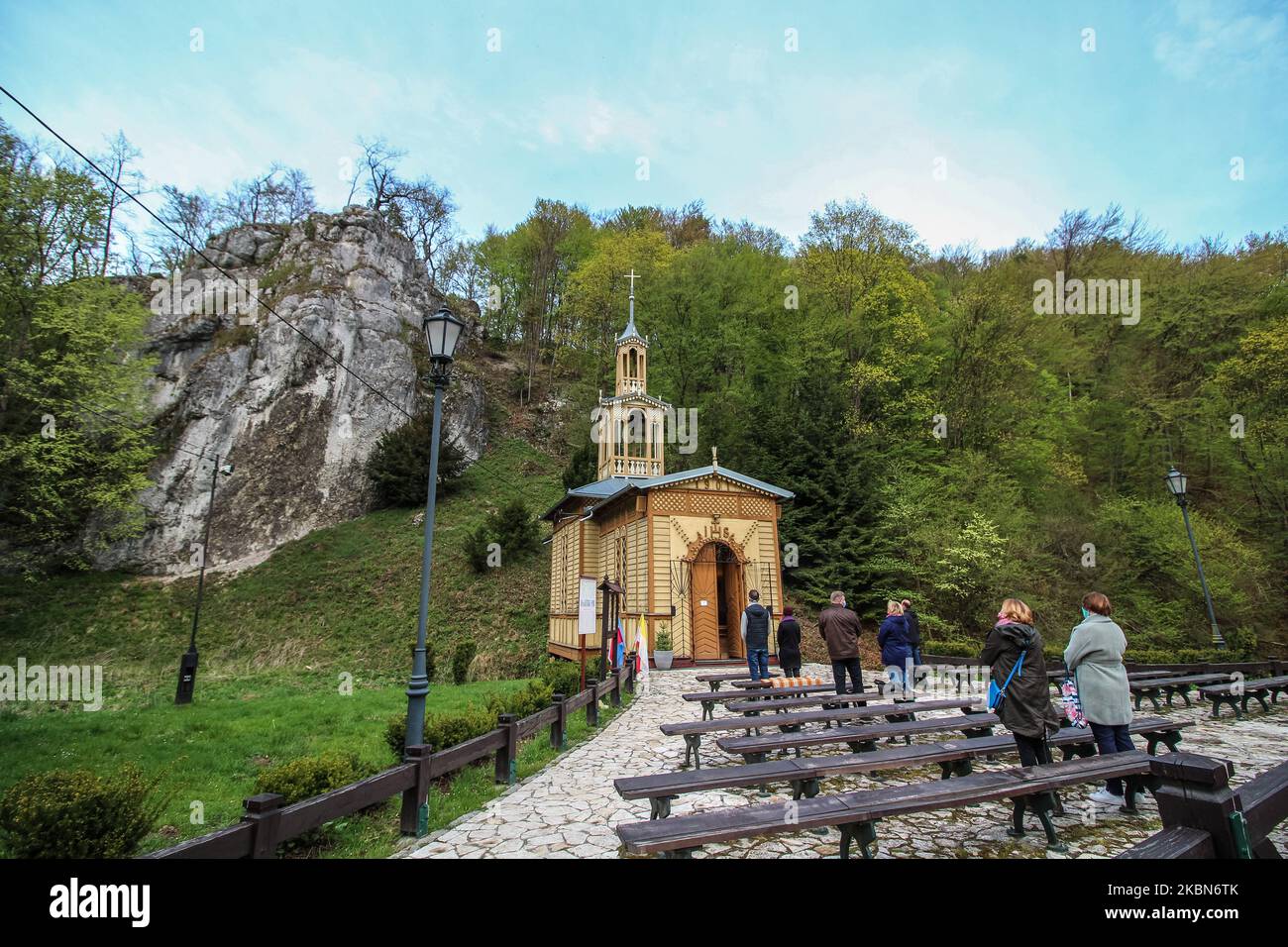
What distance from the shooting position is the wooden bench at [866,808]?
11.0 ft

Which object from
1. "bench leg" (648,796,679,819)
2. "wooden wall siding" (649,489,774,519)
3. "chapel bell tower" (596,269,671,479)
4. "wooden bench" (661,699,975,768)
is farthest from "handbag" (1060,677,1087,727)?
"chapel bell tower" (596,269,671,479)

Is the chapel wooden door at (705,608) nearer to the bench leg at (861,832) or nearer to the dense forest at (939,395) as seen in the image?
the dense forest at (939,395)

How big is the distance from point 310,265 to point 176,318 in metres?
7.47

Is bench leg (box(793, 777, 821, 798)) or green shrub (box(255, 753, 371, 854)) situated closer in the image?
green shrub (box(255, 753, 371, 854))

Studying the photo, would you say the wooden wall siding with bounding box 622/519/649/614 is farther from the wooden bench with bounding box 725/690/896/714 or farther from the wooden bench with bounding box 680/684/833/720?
the wooden bench with bounding box 725/690/896/714

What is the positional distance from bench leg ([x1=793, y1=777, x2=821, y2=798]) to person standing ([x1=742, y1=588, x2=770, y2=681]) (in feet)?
18.6

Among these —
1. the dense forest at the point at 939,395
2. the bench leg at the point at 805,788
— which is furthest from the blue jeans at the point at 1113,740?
the dense forest at the point at 939,395

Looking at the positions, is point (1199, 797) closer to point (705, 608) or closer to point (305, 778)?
point (305, 778)

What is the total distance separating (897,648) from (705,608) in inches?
305

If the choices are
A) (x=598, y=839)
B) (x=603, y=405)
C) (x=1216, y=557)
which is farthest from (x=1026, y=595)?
(x=598, y=839)

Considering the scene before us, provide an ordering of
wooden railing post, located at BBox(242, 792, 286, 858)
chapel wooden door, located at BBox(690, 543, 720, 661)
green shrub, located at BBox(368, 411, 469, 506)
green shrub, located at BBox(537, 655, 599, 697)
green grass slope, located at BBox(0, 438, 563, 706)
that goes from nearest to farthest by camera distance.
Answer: wooden railing post, located at BBox(242, 792, 286, 858) → green shrub, located at BBox(537, 655, 599, 697) → chapel wooden door, located at BBox(690, 543, 720, 661) → green grass slope, located at BBox(0, 438, 563, 706) → green shrub, located at BBox(368, 411, 469, 506)

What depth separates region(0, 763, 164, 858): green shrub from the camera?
136 inches

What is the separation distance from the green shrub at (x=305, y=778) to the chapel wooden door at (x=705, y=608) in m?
12.9
